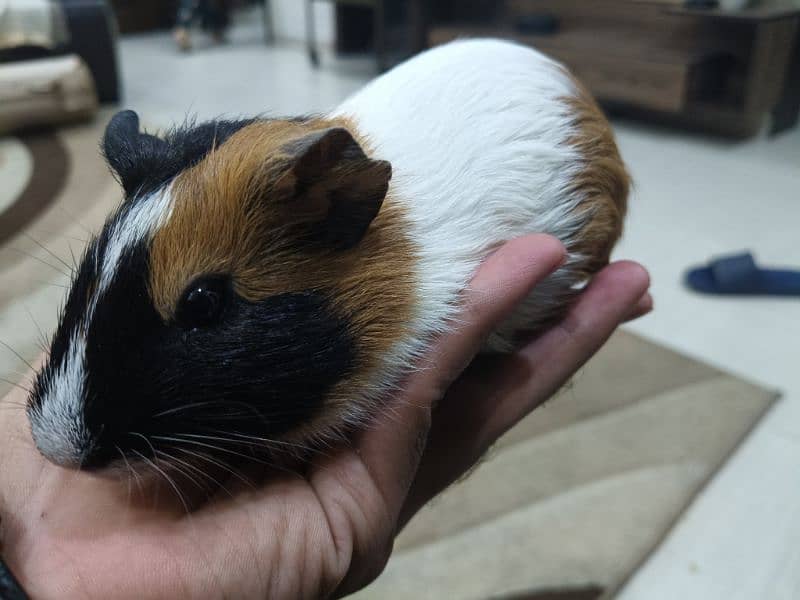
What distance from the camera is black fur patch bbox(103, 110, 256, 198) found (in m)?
0.99

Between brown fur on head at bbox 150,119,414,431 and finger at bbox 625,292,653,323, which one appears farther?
finger at bbox 625,292,653,323

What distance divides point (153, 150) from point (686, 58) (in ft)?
11.2

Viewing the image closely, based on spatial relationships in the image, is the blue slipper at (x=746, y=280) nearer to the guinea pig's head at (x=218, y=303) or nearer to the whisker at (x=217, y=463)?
the guinea pig's head at (x=218, y=303)

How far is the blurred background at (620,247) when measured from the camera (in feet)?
5.46

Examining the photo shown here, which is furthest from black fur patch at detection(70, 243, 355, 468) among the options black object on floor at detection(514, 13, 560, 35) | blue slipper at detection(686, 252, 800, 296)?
black object on floor at detection(514, 13, 560, 35)

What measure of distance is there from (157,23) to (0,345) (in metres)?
6.94

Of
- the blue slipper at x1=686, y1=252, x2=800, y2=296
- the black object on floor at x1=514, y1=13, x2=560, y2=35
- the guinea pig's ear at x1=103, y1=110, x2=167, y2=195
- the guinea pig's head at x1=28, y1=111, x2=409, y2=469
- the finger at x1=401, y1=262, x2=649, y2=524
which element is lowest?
the blue slipper at x1=686, y1=252, x2=800, y2=296

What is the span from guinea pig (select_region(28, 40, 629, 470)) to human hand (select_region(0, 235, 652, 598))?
0.05m

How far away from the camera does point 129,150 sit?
1.03 meters

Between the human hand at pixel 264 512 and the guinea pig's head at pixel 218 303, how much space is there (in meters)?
0.09

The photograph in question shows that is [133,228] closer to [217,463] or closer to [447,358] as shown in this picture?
[217,463]

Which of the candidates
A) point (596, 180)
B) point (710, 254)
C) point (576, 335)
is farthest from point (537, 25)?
point (576, 335)

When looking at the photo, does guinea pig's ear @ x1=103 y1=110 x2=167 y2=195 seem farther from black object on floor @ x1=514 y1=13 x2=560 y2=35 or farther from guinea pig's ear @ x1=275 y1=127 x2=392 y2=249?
black object on floor @ x1=514 y1=13 x2=560 y2=35

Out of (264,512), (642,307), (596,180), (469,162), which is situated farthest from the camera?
(642,307)
